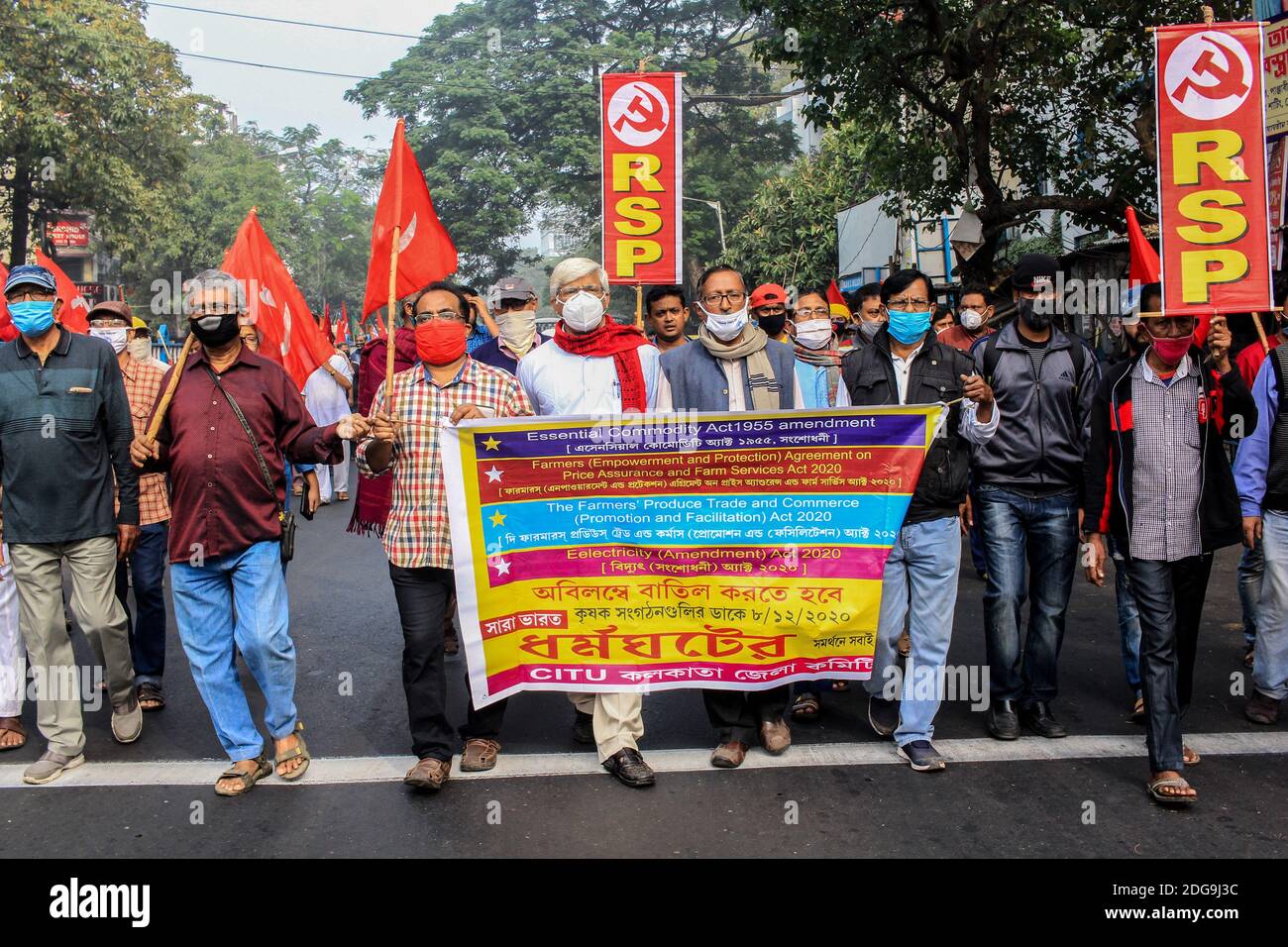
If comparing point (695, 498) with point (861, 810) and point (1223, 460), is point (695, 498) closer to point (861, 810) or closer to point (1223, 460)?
point (861, 810)

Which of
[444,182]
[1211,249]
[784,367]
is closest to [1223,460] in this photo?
[1211,249]

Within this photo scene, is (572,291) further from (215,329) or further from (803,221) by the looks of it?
(803,221)

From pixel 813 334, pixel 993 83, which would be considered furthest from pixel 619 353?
pixel 993 83

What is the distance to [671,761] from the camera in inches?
191

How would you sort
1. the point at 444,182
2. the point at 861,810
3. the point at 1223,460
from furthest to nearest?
the point at 444,182
the point at 1223,460
the point at 861,810

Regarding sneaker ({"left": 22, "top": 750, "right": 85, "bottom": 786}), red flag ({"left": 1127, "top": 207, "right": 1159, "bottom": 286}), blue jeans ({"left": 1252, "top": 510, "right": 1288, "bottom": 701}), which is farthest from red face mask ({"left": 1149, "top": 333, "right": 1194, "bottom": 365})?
sneaker ({"left": 22, "top": 750, "right": 85, "bottom": 786})

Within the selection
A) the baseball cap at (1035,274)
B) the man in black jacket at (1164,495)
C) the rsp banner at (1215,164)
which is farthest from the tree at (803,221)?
the man in black jacket at (1164,495)

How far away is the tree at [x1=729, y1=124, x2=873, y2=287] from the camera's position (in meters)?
30.2

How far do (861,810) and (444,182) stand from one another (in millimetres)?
41661

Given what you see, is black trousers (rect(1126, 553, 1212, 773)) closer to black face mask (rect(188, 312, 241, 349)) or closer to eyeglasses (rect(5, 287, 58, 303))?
black face mask (rect(188, 312, 241, 349))

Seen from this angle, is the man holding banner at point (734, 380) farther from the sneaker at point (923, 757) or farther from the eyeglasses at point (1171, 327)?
the eyeglasses at point (1171, 327)

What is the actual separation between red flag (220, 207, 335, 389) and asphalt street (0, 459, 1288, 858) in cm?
207

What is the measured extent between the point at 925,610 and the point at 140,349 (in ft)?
18.2

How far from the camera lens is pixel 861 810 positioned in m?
4.32
